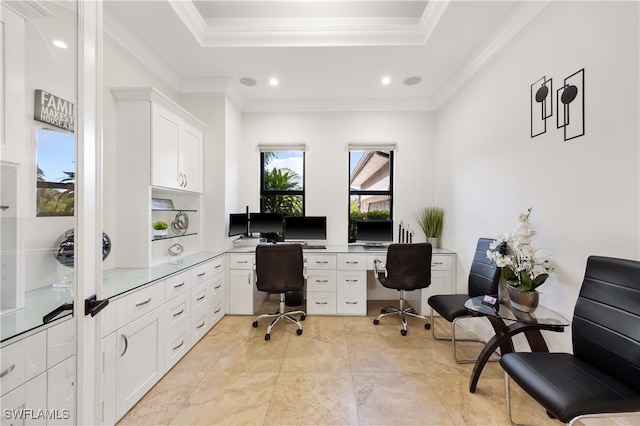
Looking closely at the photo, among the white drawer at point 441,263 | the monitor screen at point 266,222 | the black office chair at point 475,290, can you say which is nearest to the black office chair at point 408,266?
the black office chair at point 475,290

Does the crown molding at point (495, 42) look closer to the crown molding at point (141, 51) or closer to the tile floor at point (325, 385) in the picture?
the tile floor at point (325, 385)

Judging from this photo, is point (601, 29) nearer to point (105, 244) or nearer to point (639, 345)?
point (639, 345)

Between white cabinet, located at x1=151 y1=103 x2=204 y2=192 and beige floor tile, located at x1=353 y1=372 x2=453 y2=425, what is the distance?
8.48 ft

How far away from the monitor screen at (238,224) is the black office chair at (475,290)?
2.61 m

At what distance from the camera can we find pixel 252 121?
385 centimetres

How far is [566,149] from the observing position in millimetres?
1695

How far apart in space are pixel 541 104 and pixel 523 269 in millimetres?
1331

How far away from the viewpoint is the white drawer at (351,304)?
318 cm

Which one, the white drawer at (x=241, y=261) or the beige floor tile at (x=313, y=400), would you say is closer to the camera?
the beige floor tile at (x=313, y=400)

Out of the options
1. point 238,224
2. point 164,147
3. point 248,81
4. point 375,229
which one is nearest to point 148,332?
point 164,147

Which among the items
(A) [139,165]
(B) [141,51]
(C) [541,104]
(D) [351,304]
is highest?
(B) [141,51]

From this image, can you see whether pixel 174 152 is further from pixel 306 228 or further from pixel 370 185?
pixel 370 185

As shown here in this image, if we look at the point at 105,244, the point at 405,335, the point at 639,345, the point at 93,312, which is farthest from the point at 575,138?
the point at 105,244

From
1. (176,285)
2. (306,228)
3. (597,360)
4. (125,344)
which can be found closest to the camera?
(597,360)
